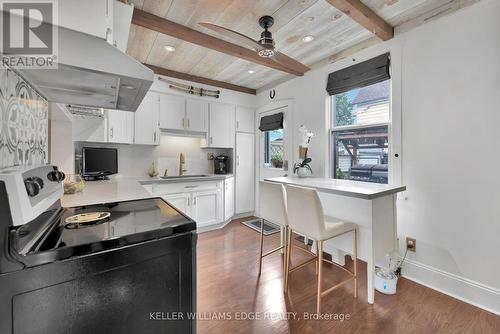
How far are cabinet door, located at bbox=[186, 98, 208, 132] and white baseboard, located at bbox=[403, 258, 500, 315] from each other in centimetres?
332

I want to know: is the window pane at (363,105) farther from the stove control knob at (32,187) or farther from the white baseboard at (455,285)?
the stove control knob at (32,187)

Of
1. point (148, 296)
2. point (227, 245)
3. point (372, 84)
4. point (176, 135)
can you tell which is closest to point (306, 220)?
point (148, 296)

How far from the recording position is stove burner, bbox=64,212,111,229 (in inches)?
37.7

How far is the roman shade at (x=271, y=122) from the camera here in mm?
3842

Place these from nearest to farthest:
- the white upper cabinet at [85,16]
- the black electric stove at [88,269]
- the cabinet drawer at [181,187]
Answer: the black electric stove at [88,269] → the white upper cabinet at [85,16] → the cabinet drawer at [181,187]

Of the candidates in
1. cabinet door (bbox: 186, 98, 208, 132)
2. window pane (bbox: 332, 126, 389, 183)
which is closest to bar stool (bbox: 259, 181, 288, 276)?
window pane (bbox: 332, 126, 389, 183)

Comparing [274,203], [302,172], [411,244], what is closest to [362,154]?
[302,172]

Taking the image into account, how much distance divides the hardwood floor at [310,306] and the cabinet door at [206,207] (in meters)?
1.07

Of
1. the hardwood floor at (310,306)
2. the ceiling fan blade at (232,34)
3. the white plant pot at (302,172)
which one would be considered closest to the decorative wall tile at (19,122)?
the ceiling fan blade at (232,34)

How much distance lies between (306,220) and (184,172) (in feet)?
8.74

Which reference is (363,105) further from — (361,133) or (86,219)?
(86,219)

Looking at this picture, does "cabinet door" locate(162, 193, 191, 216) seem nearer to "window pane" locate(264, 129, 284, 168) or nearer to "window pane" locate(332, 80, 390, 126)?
"window pane" locate(264, 129, 284, 168)

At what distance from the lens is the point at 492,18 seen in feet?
5.76

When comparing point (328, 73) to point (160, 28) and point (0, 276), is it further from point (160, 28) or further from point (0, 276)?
point (0, 276)
